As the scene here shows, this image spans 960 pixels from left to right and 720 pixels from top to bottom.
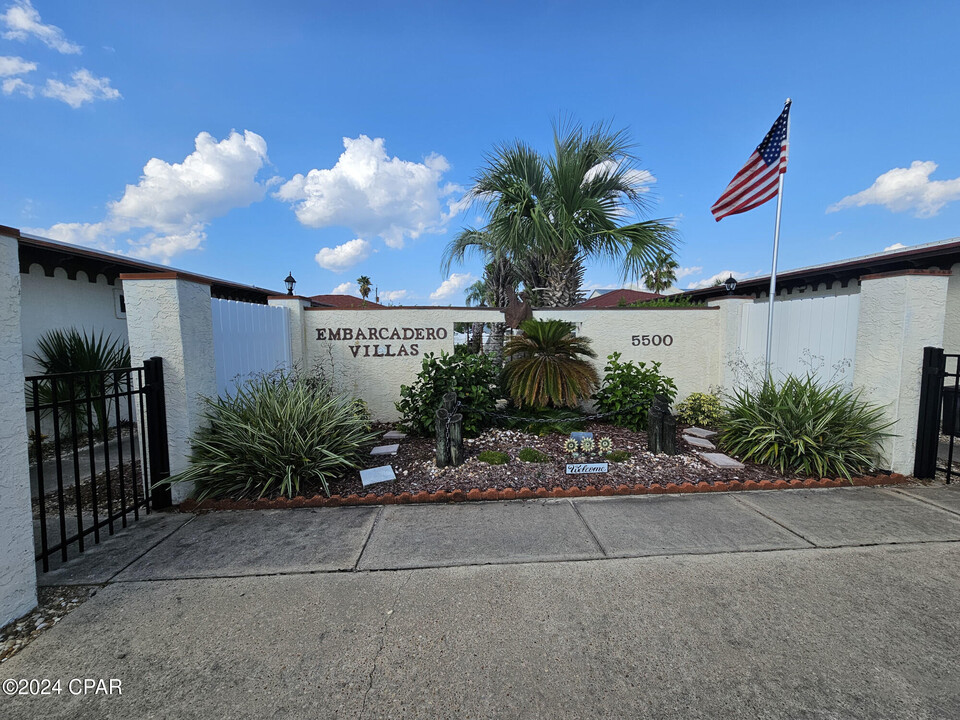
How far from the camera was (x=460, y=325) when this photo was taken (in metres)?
7.12

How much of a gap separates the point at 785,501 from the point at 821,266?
746 cm

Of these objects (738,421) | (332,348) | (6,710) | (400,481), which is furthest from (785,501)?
(332,348)

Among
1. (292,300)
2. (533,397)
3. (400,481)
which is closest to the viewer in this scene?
(400,481)

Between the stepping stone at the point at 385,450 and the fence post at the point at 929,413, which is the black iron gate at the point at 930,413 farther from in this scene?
the stepping stone at the point at 385,450

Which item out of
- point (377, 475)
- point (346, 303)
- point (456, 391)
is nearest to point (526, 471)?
point (456, 391)

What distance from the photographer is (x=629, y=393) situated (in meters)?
5.94

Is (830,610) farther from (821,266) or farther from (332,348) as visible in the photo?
(821,266)

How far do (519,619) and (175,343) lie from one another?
3680mm

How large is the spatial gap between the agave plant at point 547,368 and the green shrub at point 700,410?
2.02 m

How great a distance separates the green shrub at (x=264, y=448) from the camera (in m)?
3.98

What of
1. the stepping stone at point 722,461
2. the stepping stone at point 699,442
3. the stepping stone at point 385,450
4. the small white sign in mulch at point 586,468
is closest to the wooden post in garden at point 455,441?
the stepping stone at point 385,450

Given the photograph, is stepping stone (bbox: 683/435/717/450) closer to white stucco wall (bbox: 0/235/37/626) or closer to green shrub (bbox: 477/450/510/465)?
green shrub (bbox: 477/450/510/465)

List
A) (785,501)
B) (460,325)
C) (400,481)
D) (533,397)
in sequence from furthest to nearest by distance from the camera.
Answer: (460,325), (533,397), (400,481), (785,501)

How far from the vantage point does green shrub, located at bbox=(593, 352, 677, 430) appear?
19.1ft
